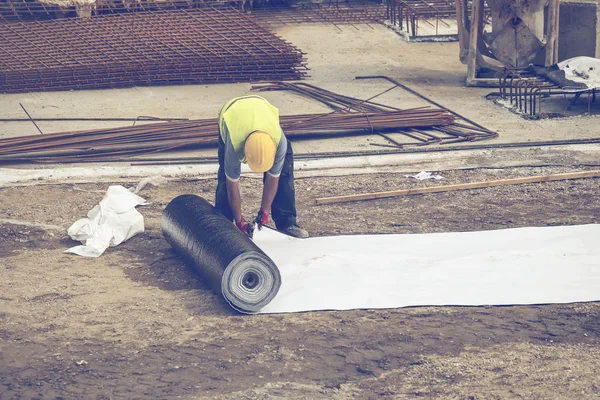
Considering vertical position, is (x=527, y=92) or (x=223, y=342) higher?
(x=223, y=342)

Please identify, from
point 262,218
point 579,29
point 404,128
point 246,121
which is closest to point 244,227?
point 262,218

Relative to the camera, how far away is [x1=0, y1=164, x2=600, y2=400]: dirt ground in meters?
5.14

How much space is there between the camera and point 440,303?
20.5ft

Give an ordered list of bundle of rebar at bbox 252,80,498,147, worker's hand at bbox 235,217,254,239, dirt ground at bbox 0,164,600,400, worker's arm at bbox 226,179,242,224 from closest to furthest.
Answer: dirt ground at bbox 0,164,600,400
worker's arm at bbox 226,179,242,224
worker's hand at bbox 235,217,254,239
bundle of rebar at bbox 252,80,498,147

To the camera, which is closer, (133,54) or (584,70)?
(584,70)

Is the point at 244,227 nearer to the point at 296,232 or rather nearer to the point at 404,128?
the point at 296,232

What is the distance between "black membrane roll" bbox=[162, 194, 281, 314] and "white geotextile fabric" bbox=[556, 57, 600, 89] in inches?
240

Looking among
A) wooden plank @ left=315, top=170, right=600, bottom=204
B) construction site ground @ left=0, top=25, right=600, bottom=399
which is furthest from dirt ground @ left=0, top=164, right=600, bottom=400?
wooden plank @ left=315, top=170, right=600, bottom=204

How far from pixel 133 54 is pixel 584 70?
623cm

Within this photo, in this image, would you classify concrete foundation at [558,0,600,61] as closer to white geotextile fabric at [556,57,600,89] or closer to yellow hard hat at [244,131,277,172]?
white geotextile fabric at [556,57,600,89]

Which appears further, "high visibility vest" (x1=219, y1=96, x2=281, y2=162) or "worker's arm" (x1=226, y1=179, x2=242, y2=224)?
"worker's arm" (x1=226, y1=179, x2=242, y2=224)

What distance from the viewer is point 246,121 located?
248 inches

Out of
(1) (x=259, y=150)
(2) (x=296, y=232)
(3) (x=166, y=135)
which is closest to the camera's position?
(1) (x=259, y=150)

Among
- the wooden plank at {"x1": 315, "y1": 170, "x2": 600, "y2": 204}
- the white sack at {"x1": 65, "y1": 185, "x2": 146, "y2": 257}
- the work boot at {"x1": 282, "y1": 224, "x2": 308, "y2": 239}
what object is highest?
the white sack at {"x1": 65, "y1": 185, "x2": 146, "y2": 257}
